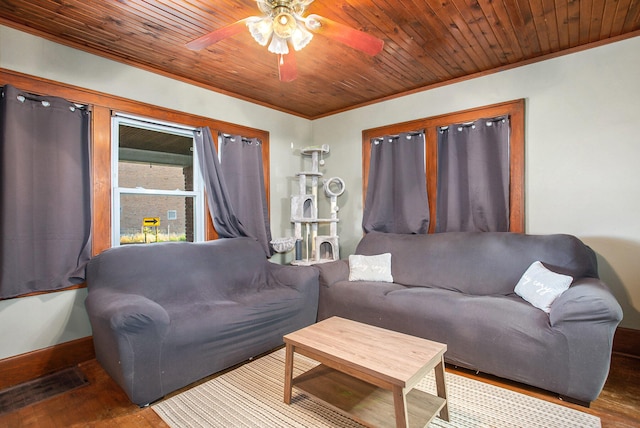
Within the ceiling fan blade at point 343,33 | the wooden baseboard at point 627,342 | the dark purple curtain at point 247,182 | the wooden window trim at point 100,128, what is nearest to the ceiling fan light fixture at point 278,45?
the ceiling fan blade at point 343,33

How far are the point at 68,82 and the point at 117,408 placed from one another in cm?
243

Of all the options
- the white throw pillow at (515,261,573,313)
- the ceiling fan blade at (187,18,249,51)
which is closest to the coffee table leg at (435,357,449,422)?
the white throw pillow at (515,261,573,313)

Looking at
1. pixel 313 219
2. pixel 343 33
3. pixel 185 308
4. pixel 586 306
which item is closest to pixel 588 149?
pixel 586 306

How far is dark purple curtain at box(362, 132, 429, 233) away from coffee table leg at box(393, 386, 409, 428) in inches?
91.0

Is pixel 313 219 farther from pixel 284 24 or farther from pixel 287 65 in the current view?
pixel 284 24

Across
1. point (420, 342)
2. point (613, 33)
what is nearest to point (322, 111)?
point (613, 33)

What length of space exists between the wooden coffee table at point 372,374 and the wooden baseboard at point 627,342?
1.88m

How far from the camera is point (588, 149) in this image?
108 inches

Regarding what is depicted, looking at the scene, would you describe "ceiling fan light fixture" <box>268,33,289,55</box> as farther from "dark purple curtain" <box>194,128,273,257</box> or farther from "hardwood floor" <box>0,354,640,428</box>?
"hardwood floor" <box>0,354,640,428</box>

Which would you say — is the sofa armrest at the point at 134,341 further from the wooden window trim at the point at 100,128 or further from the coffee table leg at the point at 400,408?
the coffee table leg at the point at 400,408

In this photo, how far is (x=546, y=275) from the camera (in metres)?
2.37

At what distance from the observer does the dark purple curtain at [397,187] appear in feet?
11.8

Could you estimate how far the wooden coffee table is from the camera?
154cm

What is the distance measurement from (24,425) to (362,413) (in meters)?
1.90
